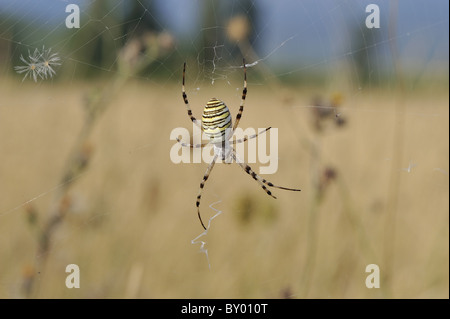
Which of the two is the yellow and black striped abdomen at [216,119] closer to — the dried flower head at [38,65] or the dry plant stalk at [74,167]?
the dry plant stalk at [74,167]

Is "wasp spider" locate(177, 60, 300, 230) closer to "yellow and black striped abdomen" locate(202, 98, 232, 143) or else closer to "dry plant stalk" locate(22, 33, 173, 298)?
"yellow and black striped abdomen" locate(202, 98, 232, 143)

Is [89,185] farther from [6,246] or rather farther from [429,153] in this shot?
[429,153]

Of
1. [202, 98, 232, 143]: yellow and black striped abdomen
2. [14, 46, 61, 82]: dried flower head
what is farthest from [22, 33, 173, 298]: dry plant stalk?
[202, 98, 232, 143]: yellow and black striped abdomen

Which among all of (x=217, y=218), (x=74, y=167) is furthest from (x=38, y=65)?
(x=217, y=218)

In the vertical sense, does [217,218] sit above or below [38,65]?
below

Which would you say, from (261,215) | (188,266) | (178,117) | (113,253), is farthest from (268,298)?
(178,117)

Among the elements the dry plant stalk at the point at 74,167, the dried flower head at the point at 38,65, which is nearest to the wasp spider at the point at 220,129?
the dry plant stalk at the point at 74,167

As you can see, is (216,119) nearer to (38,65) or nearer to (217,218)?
(38,65)
